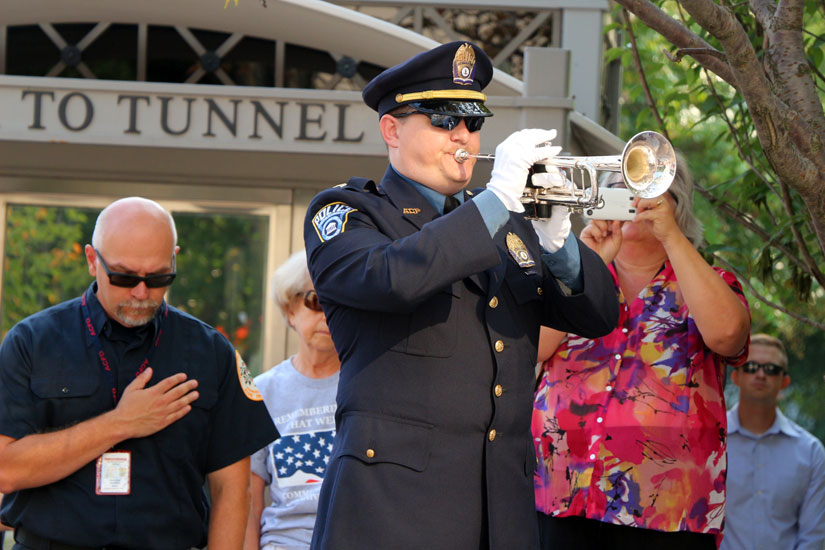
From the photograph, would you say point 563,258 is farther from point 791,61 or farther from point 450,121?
point 791,61

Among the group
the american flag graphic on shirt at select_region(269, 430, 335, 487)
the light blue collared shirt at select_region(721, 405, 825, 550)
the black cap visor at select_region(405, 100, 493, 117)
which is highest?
the black cap visor at select_region(405, 100, 493, 117)

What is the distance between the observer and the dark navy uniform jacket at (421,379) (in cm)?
258

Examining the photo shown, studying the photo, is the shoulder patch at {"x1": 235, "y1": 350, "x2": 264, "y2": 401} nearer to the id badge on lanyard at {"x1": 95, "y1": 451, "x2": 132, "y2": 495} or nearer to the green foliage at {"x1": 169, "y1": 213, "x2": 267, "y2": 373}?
the id badge on lanyard at {"x1": 95, "y1": 451, "x2": 132, "y2": 495}

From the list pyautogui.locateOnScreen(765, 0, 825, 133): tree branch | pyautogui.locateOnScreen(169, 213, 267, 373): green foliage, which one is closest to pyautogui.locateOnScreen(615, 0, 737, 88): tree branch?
pyautogui.locateOnScreen(765, 0, 825, 133): tree branch

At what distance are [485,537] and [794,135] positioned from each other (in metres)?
1.35

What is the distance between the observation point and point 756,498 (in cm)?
600

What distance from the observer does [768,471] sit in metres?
6.07

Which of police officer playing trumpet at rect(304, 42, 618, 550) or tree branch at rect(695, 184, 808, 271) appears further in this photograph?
tree branch at rect(695, 184, 808, 271)

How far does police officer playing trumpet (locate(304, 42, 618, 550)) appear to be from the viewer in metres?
2.60

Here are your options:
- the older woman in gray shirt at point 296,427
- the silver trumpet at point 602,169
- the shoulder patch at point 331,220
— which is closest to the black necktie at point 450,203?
the silver trumpet at point 602,169

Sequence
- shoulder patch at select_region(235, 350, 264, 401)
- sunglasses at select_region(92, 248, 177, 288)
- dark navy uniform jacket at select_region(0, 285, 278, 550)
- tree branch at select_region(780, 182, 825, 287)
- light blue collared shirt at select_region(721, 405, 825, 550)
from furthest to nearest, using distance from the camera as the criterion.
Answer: light blue collared shirt at select_region(721, 405, 825, 550) → tree branch at select_region(780, 182, 825, 287) → shoulder patch at select_region(235, 350, 264, 401) → sunglasses at select_region(92, 248, 177, 288) → dark navy uniform jacket at select_region(0, 285, 278, 550)

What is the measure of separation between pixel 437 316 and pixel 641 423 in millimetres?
1259

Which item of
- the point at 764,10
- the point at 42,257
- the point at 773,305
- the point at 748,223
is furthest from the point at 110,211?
the point at 42,257

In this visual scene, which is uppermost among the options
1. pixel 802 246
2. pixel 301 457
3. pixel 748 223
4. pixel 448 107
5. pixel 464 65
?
pixel 464 65
